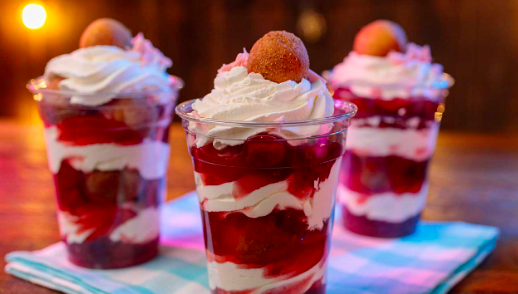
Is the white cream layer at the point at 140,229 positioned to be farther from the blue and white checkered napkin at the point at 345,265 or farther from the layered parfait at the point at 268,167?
the layered parfait at the point at 268,167

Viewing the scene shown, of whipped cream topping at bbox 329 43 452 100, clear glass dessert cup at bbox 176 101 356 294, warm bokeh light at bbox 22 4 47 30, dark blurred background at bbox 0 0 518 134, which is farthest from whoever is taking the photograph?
warm bokeh light at bbox 22 4 47 30

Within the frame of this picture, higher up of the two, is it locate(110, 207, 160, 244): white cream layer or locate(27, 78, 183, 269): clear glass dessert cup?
locate(27, 78, 183, 269): clear glass dessert cup

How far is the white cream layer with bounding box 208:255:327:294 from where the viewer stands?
3.11 ft

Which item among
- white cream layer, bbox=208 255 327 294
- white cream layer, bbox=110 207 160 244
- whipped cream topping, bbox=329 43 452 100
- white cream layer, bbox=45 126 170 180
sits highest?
whipped cream topping, bbox=329 43 452 100

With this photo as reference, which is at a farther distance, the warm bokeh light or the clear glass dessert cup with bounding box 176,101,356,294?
the warm bokeh light

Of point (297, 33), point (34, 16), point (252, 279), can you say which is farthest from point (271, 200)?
point (34, 16)

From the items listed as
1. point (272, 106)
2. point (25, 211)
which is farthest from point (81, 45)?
point (272, 106)

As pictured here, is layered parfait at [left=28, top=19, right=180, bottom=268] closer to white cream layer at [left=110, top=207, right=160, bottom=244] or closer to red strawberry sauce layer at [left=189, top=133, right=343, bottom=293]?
white cream layer at [left=110, top=207, right=160, bottom=244]

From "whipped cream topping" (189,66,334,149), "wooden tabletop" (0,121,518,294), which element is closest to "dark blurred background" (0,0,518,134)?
"wooden tabletop" (0,121,518,294)

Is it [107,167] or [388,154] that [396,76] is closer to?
[388,154]

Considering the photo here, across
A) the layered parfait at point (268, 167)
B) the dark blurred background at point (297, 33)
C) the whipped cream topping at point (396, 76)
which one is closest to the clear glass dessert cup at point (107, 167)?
the layered parfait at point (268, 167)

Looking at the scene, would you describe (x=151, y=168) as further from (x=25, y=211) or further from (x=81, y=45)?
(x=25, y=211)

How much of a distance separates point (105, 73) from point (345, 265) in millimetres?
724

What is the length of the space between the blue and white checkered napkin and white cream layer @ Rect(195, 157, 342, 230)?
26 cm
